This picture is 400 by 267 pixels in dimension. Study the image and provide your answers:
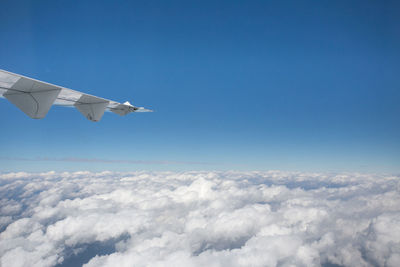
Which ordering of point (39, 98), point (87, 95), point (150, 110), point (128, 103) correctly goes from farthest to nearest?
point (150, 110) → point (128, 103) → point (87, 95) → point (39, 98)

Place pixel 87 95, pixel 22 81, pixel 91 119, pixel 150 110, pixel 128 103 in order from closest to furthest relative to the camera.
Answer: pixel 22 81, pixel 87 95, pixel 91 119, pixel 128 103, pixel 150 110

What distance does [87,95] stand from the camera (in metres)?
7.85

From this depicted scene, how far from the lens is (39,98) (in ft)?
21.1

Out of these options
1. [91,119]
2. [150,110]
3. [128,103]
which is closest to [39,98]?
[91,119]

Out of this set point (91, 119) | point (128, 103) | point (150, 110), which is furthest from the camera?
point (150, 110)

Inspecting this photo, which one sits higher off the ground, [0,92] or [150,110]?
[150,110]

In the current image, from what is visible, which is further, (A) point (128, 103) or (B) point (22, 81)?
(A) point (128, 103)

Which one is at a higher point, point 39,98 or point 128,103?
point 128,103

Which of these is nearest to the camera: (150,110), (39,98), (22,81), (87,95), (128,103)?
(22,81)

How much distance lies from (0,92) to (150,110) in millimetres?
6507

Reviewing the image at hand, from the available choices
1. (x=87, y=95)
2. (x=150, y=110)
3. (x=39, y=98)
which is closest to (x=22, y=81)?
(x=39, y=98)

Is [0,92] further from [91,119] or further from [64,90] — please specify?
[91,119]

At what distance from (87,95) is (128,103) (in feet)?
9.70

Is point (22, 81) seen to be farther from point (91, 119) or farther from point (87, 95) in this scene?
point (91, 119)
